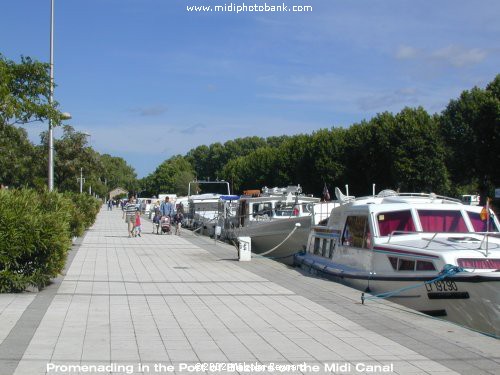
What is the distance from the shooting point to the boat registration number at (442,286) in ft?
34.7

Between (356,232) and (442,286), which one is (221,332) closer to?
(442,286)

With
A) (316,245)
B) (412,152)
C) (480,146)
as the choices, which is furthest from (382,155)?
(316,245)

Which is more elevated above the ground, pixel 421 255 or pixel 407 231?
pixel 407 231

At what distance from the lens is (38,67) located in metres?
16.9

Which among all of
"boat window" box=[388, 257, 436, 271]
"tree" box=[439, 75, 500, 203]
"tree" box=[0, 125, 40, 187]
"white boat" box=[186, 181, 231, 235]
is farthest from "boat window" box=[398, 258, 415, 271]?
"tree" box=[439, 75, 500, 203]

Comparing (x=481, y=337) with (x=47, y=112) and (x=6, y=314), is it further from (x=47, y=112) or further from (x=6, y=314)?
(x=47, y=112)

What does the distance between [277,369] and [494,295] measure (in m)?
4.93

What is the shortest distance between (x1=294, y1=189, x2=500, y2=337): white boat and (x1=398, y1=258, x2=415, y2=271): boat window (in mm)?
18

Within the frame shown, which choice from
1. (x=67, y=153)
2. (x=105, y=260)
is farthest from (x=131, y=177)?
(x=105, y=260)

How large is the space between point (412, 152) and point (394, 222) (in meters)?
40.1

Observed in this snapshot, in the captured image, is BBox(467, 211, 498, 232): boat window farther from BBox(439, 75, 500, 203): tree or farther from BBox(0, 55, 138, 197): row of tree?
BBox(439, 75, 500, 203): tree

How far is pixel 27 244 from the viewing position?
1106 centimetres

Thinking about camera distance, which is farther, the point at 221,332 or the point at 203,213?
the point at 203,213

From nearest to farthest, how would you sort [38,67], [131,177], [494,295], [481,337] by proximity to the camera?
[481,337] < [494,295] < [38,67] < [131,177]
